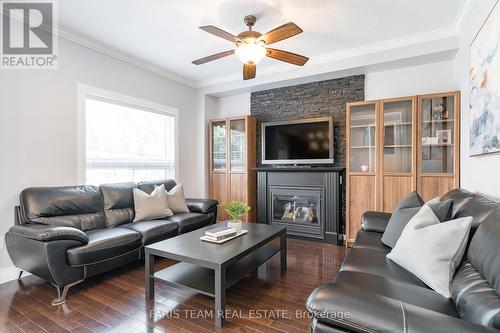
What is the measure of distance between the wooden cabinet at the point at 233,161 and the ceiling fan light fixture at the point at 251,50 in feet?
6.43

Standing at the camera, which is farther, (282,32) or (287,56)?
(287,56)

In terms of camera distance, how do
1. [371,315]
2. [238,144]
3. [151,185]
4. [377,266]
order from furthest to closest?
[238,144], [151,185], [377,266], [371,315]

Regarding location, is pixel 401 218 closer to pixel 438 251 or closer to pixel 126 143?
pixel 438 251

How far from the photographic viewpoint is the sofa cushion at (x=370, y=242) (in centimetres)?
210

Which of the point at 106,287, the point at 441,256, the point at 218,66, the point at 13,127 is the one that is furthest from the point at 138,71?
the point at 441,256

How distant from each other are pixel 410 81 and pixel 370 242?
2564 millimetres

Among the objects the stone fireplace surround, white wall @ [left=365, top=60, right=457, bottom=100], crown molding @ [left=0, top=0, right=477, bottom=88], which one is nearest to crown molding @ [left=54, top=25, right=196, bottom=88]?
crown molding @ [left=0, top=0, right=477, bottom=88]

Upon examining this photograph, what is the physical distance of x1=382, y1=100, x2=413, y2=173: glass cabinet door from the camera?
338 cm

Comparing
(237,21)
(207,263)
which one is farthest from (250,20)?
(207,263)

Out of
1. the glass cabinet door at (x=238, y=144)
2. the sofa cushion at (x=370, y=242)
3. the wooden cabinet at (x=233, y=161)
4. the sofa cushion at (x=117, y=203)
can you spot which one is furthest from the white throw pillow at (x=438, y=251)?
the glass cabinet door at (x=238, y=144)

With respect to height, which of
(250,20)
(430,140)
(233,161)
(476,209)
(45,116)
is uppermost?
(250,20)

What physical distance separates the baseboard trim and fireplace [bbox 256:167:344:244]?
3094 mm

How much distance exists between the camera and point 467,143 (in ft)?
8.72

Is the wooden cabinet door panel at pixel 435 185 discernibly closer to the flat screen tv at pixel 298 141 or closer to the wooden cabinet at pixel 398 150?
the wooden cabinet at pixel 398 150
